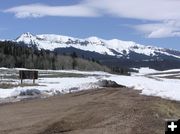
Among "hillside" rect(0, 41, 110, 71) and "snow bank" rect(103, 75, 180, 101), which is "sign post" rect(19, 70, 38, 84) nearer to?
"snow bank" rect(103, 75, 180, 101)

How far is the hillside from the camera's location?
148 m

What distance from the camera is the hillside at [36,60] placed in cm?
14760

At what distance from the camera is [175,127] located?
9.98m

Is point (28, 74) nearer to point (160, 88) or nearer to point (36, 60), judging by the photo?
point (160, 88)

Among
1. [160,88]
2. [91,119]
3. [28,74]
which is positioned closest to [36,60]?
[28,74]

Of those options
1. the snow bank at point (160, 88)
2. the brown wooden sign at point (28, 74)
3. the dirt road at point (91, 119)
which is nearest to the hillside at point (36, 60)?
the brown wooden sign at point (28, 74)

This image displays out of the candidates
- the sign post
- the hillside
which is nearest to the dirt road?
the sign post

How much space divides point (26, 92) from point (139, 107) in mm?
15806

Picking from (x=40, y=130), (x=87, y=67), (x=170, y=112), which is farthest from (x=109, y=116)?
(x=87, y=67)

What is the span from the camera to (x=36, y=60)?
154 meters

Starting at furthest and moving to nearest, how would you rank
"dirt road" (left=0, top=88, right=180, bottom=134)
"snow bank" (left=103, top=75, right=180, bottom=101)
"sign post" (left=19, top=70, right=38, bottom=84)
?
1. "sign post" (left=19, top=70, right=38, bottom=84)
2. "snow bank" (left=103, top=75, right=180, bottom=101)
3. "dirt road" (left=0, top=88, right=180, bottom=134)

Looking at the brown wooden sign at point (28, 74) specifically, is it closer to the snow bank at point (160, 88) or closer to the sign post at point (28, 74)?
the sign post at point (28, 74)

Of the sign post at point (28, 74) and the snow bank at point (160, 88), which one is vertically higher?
the sign post at point (28, 74)

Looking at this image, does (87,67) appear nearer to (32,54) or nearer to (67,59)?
(67,59)
